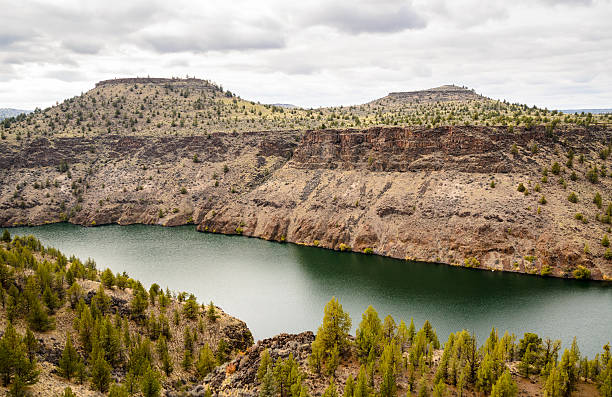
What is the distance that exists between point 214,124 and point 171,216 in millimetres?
37657

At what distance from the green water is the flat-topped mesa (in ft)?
293

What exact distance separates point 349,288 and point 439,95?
107m

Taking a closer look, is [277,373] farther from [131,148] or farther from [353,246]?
[131,148]

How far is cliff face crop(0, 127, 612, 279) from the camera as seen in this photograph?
206 ft

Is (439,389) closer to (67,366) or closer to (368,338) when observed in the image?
(368,338)

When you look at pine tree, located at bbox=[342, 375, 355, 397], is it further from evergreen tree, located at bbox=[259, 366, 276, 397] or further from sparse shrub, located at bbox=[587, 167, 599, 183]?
sparse shrub, located at bbox=[587, 167, 599, 183]

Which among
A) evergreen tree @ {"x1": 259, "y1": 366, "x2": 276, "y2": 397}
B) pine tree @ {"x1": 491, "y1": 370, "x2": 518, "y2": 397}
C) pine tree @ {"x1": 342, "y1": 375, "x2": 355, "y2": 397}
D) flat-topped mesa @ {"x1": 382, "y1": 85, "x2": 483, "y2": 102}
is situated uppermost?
flat-topped mesa @ {"x1": 382, "y1": 85, "x2": 483, "y2": 102}

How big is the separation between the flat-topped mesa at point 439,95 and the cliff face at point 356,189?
202ft

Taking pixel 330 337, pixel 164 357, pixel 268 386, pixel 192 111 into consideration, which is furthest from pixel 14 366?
pixel 192 111

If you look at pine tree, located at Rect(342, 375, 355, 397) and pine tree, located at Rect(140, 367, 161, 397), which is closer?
pine tree, located at Rect(342, 375, 355, 397)

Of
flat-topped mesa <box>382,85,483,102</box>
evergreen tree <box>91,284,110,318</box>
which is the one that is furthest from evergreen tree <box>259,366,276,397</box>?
flat-topped mesa <box>382,85,483,102</box>

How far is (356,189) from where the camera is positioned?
81062 mm

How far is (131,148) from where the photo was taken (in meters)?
115

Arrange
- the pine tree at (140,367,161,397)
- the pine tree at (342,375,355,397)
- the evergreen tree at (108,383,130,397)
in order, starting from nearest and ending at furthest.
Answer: the evergreen tree at (108,383,130,397) < the pine tree at (342,375,355,397) < the pine tree at (140,367,161,397)
